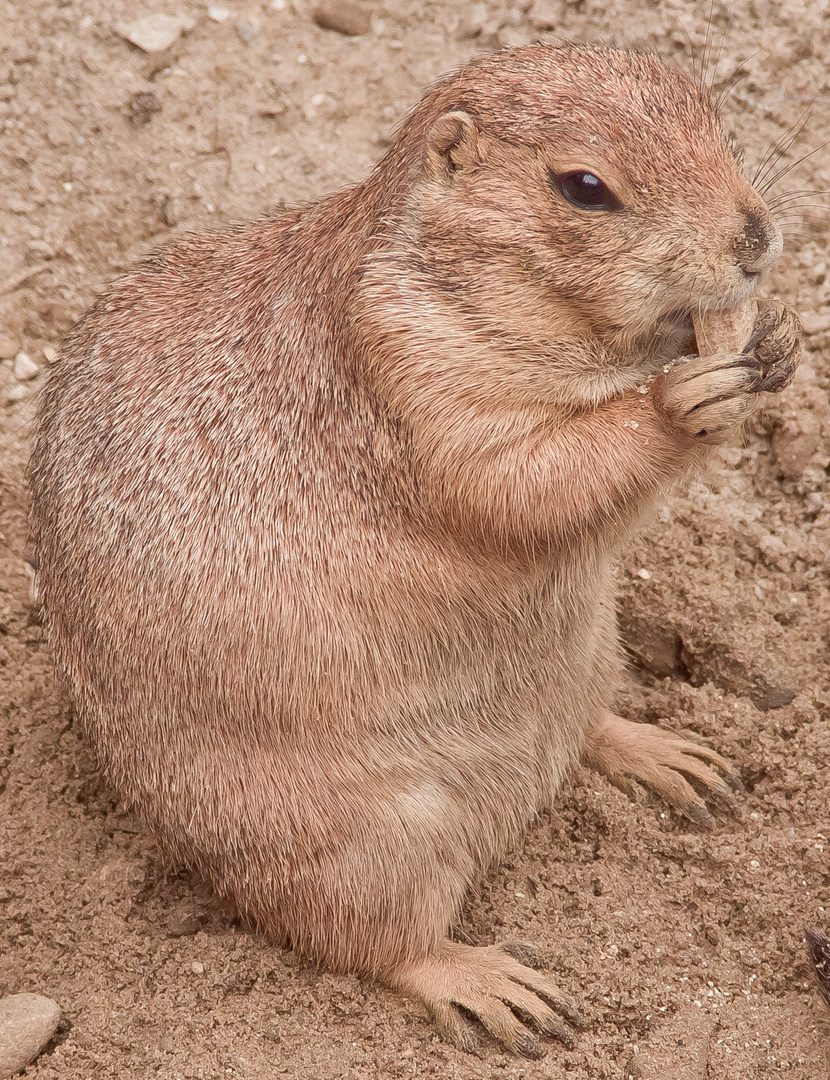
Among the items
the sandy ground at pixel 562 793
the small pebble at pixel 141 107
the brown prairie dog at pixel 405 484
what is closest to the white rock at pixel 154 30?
the sandy ground at pixel 562 793

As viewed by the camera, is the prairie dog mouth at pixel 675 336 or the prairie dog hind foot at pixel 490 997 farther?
the prairie dog hind foot at pixel 490 997

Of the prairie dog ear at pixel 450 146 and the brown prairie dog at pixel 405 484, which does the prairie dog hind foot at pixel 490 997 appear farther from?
the prairie dog ear at pixel 450 146

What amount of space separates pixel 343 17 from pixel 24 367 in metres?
2.39

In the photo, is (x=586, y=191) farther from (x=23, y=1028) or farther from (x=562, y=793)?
(x=23, y=1028)

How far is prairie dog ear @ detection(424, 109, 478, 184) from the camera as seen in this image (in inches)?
121

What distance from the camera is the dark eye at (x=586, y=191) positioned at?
2943 millimetres

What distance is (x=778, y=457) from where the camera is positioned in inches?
→ 190

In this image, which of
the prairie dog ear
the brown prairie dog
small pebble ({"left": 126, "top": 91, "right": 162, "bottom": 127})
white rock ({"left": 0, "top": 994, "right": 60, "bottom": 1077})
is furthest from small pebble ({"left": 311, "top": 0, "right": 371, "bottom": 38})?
white rock ({"left": 0, "top": 994, "right": 60, "bottom": 1077})

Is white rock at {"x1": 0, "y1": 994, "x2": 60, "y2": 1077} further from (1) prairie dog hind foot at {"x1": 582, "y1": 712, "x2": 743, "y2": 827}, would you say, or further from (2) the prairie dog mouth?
(2) the prairie dog mouth

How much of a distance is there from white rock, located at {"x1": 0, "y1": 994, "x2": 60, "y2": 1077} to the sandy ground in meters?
0.06

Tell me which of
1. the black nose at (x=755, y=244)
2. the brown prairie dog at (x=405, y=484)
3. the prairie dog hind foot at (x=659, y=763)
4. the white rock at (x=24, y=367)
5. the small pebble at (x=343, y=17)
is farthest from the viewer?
the small pebble at (x=343, y=17)

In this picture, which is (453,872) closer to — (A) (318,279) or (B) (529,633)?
(B) (529,633)

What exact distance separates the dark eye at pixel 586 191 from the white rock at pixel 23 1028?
268 centimetres

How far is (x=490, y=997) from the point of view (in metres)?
3.48
